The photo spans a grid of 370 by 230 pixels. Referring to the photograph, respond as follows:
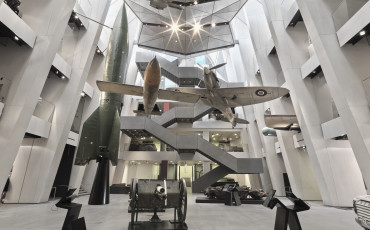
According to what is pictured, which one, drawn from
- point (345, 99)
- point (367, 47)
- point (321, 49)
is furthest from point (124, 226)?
point (367, 47)

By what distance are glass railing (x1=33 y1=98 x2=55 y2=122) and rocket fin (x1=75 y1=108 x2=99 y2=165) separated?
283 centimetres

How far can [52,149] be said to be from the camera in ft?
37.2

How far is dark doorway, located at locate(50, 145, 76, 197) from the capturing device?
14508 mm

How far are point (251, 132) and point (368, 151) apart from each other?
624 inches

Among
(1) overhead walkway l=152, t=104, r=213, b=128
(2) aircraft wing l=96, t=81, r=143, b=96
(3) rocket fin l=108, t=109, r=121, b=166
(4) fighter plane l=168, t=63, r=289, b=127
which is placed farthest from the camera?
(1) overhead walkway l=152, t=104, r=213, b=128

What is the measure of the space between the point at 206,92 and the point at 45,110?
33.8 feet

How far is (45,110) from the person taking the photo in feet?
38.9

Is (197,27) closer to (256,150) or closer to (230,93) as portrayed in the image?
(230,93)

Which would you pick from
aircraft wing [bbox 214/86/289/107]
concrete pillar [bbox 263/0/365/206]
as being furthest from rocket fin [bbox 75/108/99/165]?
concrete pillar [bbox 263/0/365/206]

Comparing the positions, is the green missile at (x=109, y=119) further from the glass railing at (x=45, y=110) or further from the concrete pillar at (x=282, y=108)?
the concrete pillar at (x=282, y=108)

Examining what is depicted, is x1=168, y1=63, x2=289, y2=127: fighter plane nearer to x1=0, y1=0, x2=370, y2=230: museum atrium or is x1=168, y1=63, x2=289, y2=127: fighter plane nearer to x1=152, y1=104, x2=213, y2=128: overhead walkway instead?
x1=0, y1=0, x2=370, y2=230: museum atrium

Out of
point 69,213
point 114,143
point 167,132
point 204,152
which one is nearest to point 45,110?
point 114,143

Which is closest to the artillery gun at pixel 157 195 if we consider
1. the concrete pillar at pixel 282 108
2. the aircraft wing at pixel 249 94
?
the aircraft wing at pixel 249 94

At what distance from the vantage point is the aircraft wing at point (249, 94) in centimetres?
1240
